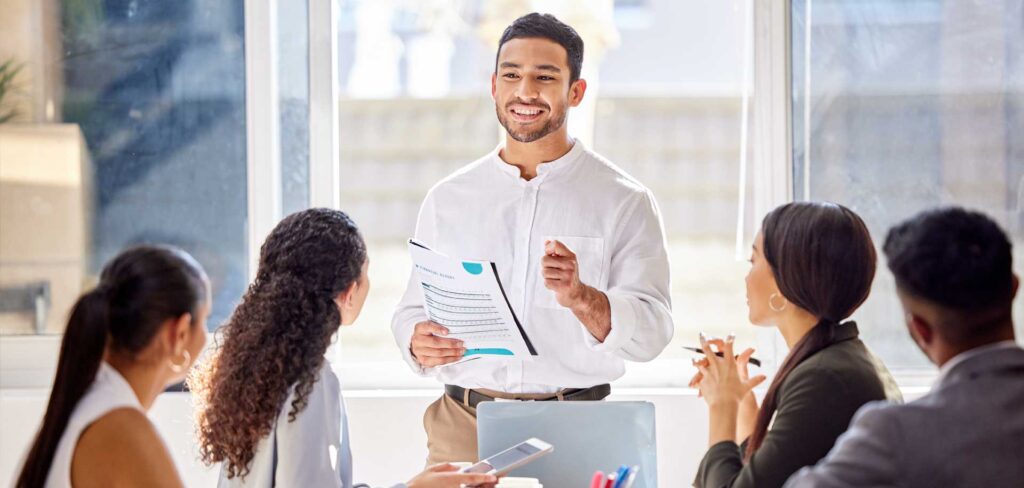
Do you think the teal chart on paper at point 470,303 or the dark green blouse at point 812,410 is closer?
the dark green blouse at point 812,410

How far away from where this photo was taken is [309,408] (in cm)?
176

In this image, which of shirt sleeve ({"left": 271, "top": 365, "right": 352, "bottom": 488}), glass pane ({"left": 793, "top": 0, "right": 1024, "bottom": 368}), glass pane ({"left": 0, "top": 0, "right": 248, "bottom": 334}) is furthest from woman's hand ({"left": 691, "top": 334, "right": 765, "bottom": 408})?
glass pane ({"left": 0, "top": 0, "right": 248, "bottom": 334})

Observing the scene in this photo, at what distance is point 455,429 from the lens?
2600mm

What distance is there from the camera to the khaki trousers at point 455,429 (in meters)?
2.58

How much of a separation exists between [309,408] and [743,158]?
208 centimetres

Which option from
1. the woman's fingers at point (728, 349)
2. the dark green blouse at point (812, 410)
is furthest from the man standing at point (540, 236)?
the dark green blouse at point (812, 410)

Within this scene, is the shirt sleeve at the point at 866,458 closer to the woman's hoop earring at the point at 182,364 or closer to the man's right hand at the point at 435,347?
the woman's hoop earring at the point at 182,364

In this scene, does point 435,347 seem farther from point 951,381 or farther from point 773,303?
point 951,381

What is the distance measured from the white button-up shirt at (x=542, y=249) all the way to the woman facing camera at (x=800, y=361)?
49cm

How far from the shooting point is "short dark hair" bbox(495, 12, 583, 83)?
8.77ft

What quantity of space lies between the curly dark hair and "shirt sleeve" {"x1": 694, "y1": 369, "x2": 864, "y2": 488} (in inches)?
30.4

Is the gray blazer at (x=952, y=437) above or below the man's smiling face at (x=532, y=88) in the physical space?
below

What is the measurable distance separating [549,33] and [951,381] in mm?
1586

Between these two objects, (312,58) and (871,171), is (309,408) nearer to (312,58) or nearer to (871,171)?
(312,58)
